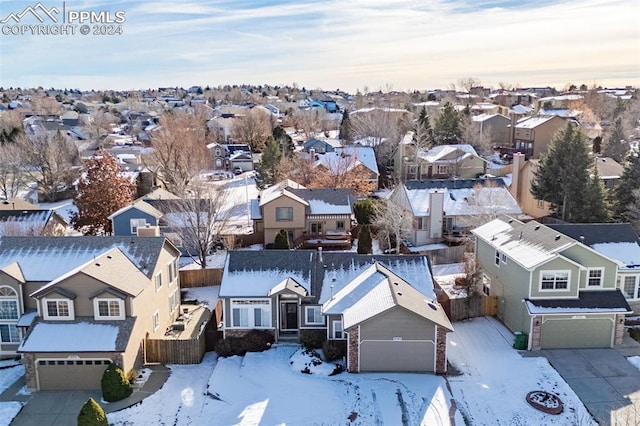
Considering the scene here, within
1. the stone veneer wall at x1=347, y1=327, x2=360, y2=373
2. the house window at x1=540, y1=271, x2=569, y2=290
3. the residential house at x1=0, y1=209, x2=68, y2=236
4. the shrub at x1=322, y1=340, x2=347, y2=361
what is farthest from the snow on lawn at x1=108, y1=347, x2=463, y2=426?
the residential house at x1=0, y1=209, x2=68, y2=236

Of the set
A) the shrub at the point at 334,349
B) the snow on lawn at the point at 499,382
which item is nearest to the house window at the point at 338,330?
the shrub at the point at 334,349

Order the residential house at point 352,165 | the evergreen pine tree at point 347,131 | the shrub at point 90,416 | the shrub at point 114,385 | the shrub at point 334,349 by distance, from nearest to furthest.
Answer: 1. the shrub at point 90,416
2. the shrub at point 114,385
3. the shrub at point 334,349
4. the residential house at point 352,165
5. the evergreen pine tree at point 347,131

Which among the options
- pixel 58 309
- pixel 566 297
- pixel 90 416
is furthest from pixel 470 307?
pixel 58 309

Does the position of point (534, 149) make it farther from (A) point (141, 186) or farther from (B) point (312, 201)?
(A) point (141, 186)

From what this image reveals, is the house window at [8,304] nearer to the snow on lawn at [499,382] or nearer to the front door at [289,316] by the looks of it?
the front door at [289,316]

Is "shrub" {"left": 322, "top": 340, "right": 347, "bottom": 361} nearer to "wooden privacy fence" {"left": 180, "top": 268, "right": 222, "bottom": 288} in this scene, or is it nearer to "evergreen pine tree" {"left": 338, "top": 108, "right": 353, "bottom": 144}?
"wooden privacy fence" {"left": 180, "top": 268, "right": 222, "bottom": 288}
